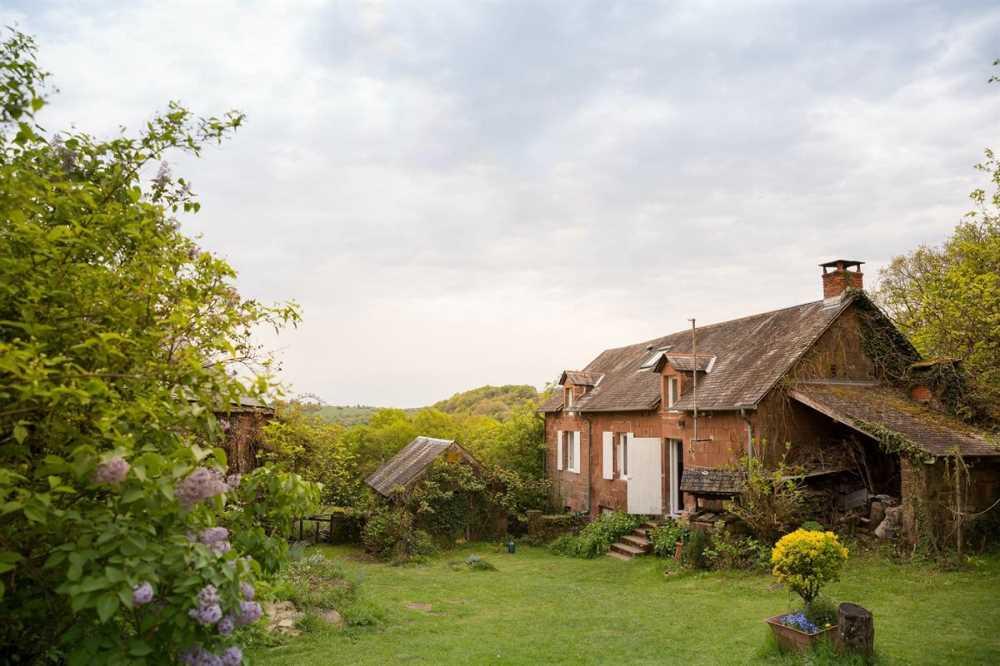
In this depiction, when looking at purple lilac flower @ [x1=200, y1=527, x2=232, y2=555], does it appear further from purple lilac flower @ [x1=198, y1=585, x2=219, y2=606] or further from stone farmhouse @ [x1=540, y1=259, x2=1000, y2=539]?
stone farmhouse @ [x1=540, y1=259, x2=1000, y2=539]

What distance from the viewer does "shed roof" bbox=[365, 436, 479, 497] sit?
21833mm

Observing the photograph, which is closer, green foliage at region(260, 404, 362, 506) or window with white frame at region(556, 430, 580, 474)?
green foliage at region(260, 404, 362, 506)

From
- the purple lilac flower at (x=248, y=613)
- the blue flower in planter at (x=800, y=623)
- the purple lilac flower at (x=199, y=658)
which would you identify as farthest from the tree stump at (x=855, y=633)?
the purple lilac flower at (x=199, y=658)

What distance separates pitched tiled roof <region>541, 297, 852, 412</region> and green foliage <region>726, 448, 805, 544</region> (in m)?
2.14

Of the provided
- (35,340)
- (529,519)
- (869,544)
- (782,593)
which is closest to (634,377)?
(529,519)

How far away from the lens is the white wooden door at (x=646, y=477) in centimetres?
2056

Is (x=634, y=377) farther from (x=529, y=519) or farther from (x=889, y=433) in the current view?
(x=889, y=433)

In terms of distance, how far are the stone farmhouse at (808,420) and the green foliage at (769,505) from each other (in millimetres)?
532

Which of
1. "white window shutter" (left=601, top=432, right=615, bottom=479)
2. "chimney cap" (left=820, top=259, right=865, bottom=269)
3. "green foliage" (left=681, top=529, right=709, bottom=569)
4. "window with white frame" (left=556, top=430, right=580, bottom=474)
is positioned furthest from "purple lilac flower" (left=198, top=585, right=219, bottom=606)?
"window with white frame" (left=556, top=430, right=580, bottom=474)

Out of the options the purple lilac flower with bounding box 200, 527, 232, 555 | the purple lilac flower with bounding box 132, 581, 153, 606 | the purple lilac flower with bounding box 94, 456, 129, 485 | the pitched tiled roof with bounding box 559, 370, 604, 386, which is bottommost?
the purple lilac flower with bounding box 132, 581, 153, 606

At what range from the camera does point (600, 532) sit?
2080cm

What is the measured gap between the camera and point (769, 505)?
1551cm

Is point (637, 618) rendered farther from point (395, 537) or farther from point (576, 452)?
point (576, 452)

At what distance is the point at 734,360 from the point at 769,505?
584cm
